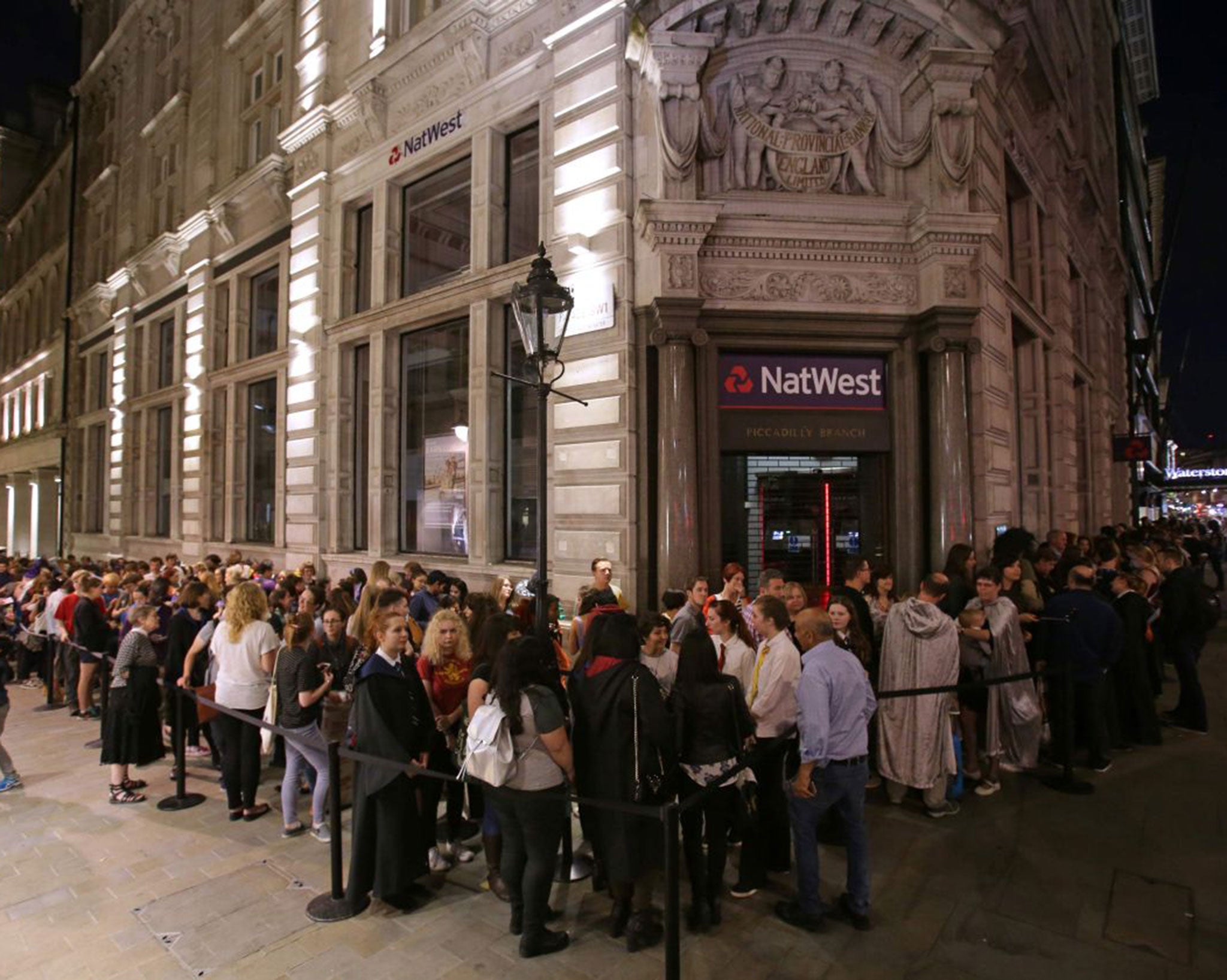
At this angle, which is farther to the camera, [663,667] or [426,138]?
[426,138]

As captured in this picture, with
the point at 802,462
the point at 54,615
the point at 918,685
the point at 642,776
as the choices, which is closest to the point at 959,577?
the point at 802,462

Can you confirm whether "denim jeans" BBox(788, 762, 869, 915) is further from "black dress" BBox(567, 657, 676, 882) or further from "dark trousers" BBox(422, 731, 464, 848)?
"dark trousers" BBox(422, 731, 464, 848)

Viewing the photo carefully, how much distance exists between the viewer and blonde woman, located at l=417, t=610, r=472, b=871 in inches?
200

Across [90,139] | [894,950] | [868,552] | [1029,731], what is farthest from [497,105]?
[90,139]

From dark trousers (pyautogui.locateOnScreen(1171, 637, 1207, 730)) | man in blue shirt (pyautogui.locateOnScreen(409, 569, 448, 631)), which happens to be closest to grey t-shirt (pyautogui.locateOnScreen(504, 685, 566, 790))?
man in blue shirt (pyautogui.locateOnScreen(409, 569, 448, 631))

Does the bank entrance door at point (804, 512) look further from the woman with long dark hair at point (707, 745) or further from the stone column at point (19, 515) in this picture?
the stone column at point (19, 515)

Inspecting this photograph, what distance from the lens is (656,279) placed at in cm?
924

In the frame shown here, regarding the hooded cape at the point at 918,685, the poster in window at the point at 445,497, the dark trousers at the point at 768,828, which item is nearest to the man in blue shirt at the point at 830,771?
the dark trousers at the point at 768,828

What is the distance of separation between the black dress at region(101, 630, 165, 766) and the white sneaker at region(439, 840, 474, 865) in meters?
3.42

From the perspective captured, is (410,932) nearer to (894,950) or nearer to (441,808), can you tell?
(441,808)

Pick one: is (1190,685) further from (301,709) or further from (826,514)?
(301,709)

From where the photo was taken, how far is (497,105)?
11844 millimetres

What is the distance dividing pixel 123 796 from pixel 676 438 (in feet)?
23.3

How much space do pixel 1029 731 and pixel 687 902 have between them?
4044mm
